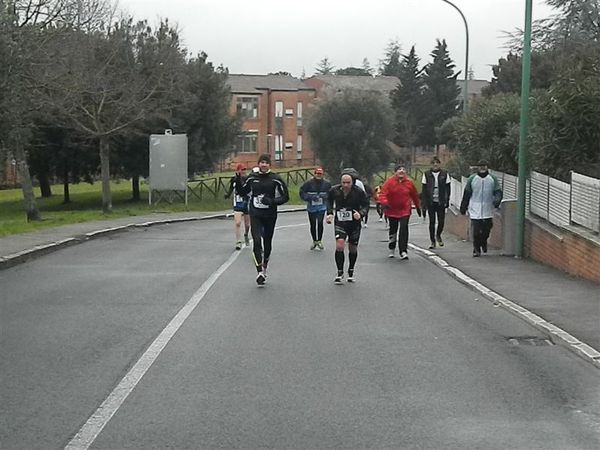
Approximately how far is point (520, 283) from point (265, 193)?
384 cm

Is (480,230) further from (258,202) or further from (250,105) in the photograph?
(250,105)

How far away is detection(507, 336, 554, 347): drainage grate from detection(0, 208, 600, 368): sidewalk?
0.36ft

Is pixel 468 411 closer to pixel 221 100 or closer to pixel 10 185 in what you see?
pixel 221 100

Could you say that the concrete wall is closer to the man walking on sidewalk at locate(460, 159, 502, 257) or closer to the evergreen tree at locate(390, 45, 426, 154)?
the man walking on sidewalk at locate(460, 159, 502, 257)

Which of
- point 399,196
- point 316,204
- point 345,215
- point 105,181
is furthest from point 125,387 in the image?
point 105,181

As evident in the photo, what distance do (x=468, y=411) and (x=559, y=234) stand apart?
975 centimetres

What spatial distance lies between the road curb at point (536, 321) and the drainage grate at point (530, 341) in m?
0.08

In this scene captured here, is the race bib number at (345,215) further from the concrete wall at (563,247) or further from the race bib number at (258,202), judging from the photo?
the concrete wall at (563,247)

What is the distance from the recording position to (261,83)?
96000 millimetres

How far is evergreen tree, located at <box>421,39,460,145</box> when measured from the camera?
88188mm

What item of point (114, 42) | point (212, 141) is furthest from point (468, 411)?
point (212, 141)

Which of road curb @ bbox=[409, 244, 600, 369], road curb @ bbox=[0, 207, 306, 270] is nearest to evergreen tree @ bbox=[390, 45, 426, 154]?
road curb @ bbox=[0, 207, 306, 270]

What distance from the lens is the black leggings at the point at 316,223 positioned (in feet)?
67.7

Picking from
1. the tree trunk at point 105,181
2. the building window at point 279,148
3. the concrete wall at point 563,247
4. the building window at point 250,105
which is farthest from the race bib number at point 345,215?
the building window at point 279,148
